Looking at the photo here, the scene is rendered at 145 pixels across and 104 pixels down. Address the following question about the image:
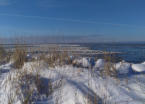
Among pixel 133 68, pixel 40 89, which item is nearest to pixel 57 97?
pixel 40 89

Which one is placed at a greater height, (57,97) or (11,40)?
(11,40)

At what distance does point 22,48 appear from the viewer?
2807 mm

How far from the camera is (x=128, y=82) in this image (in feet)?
6.00

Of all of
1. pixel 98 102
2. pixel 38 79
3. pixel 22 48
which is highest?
pixel 22 48

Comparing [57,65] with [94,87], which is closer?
[94,87]

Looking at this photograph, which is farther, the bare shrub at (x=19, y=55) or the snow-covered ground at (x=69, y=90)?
the bare shrub at (x=19, y=55)

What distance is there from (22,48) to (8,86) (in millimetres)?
1404

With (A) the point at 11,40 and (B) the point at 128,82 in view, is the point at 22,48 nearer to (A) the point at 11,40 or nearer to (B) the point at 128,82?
(A) the point at 11,40

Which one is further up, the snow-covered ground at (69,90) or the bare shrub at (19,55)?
the bare shrub at (19,55)

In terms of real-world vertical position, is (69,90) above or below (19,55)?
below

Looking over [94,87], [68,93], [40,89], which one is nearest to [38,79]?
[40,89]

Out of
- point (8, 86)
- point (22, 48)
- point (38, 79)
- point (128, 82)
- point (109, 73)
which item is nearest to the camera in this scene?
point (8, 86)

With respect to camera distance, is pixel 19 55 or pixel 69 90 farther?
pixel 19 55

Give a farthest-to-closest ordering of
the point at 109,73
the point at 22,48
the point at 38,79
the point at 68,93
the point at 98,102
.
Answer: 1. the point at 22,48
2. the point at 109,73
3. the point at 38,79
4. the point at 68,93
5. the point at 98,102
